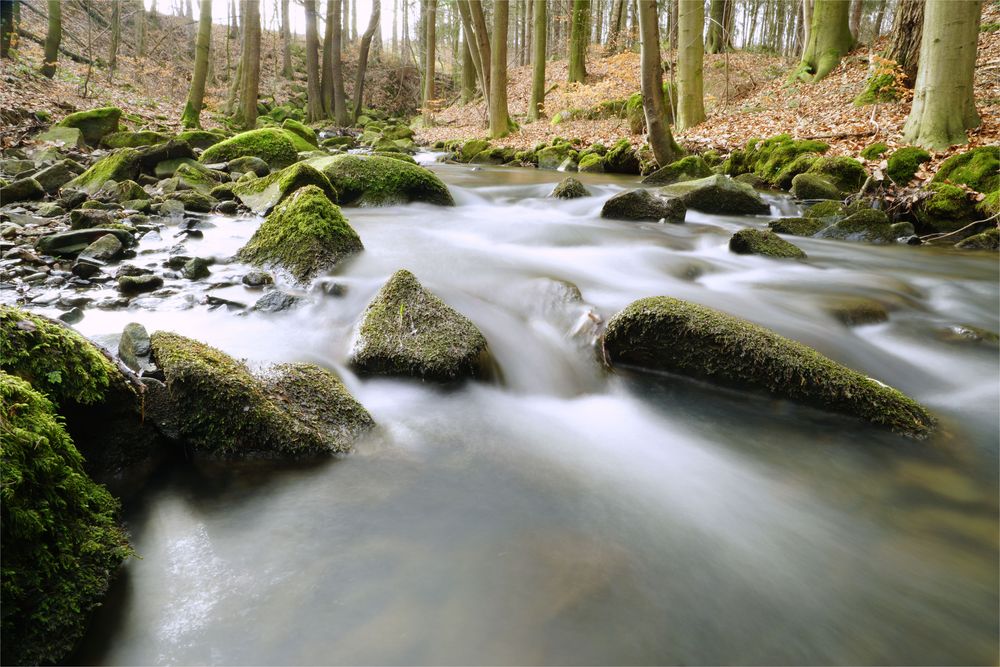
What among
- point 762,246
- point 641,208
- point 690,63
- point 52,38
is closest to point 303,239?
point 762,246

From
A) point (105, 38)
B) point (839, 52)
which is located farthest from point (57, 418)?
point (105, 38)

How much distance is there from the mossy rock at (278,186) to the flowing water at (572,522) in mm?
2942

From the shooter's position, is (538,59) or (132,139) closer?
(132,139)

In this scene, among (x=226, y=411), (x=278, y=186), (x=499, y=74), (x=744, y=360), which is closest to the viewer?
(x=226, y=411)

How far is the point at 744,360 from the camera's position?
3648mm

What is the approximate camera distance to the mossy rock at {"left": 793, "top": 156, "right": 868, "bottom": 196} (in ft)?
29.4

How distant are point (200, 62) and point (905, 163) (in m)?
16.4

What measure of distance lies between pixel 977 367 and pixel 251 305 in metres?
5.58

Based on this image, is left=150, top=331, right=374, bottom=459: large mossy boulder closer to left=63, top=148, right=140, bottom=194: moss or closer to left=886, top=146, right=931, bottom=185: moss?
left=63, top=148, right=140, bottom=194: moss

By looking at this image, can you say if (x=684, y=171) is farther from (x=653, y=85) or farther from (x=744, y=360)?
(x=744, y=360)

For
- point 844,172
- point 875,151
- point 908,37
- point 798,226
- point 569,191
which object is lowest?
point 798,226

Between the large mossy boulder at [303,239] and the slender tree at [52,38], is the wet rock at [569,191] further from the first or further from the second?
the slender tree at [52,38]

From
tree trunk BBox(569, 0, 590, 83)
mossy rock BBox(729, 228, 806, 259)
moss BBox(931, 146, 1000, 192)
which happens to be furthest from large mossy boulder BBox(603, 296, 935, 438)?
tree trunk BBox(569, 0, 590, 83)

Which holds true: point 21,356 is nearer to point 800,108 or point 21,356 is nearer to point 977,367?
point 977,367
